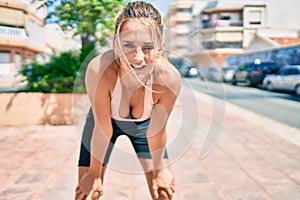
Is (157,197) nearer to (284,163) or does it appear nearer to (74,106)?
(74,106)

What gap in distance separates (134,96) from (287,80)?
47.9ft

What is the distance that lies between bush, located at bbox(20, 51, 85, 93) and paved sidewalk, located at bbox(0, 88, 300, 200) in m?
1.14

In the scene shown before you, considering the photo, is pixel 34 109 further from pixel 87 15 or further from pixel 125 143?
pixel 125 143

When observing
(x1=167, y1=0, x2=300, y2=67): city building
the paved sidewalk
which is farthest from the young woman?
(x1=167, y1=0, x2=300, y2=67): city building

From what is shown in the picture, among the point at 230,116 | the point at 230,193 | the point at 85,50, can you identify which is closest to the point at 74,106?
the point at 230,193

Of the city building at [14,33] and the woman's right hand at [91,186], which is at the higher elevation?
the city building at [14,33]

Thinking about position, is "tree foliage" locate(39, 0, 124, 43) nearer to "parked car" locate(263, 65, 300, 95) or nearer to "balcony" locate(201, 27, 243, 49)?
"parked car" locate(263, 65, 300, 95)

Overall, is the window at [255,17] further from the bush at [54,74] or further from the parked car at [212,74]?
the parked car at [212,74]

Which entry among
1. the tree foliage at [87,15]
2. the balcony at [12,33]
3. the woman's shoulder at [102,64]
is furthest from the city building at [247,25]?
the woman's shoulder at [102,64]

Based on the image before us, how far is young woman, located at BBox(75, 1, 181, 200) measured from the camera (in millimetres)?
953

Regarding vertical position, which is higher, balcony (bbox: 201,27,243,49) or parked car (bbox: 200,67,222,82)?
balcony (bbox: 201,27,243,49)

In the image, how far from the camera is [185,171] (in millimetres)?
3641

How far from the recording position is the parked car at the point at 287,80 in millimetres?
13711

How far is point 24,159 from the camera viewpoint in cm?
403
